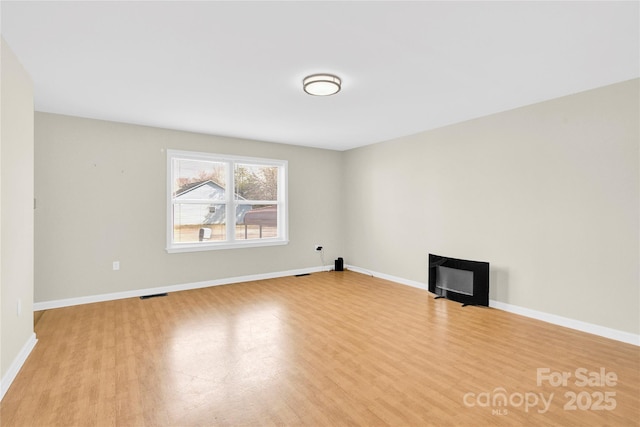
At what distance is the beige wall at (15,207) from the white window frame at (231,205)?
2036 mm

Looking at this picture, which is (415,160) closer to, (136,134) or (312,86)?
(312,86)

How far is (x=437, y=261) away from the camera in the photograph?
15.4ft

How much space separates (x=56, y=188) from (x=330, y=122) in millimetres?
3749

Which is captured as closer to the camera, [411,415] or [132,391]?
[411,415]

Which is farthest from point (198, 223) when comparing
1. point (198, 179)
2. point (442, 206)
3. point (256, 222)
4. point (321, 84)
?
point (442, 206)

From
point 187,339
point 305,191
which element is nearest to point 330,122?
point 305,191

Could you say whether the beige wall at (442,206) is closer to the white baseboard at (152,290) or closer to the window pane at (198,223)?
the white baseboard at (152,290)

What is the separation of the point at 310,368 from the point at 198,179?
3810mm

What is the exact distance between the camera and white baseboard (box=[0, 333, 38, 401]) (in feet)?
7.25

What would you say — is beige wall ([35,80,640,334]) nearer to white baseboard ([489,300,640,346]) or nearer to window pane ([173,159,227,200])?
white baseboard ([489,300,640,346])

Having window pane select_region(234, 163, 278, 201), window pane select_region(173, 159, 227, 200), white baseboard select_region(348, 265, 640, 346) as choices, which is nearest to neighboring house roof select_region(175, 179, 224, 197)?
window pane select_region(173, 159, 227, 200)

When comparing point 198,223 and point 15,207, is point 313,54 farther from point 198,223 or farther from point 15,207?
point 198,223

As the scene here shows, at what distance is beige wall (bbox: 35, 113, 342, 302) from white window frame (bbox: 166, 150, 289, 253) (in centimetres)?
9

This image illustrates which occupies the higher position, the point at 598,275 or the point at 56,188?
the point at 56,188
